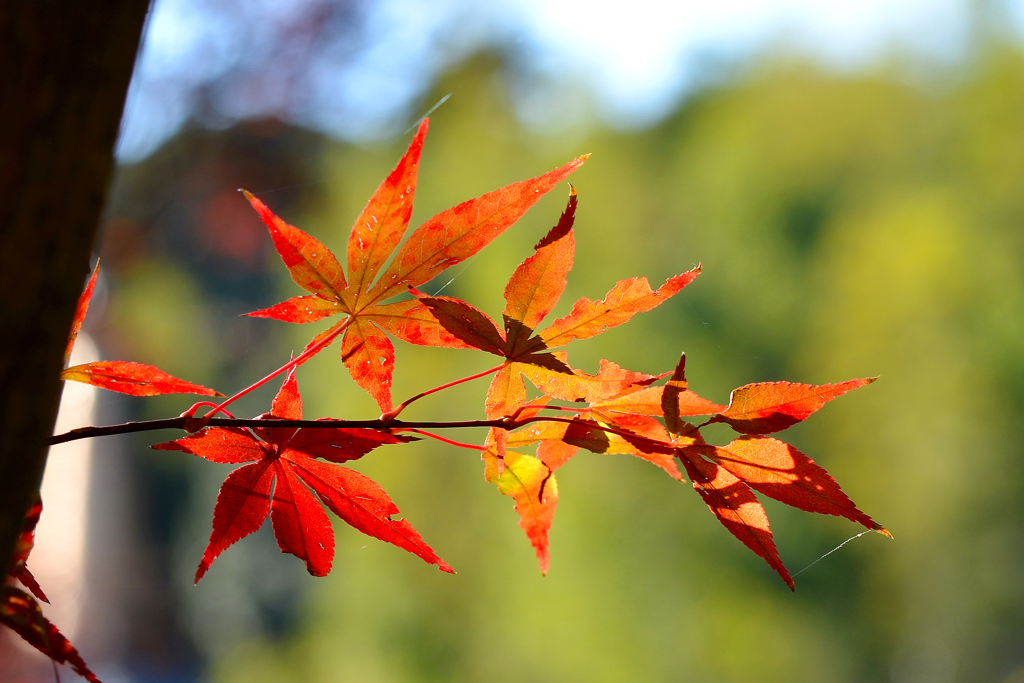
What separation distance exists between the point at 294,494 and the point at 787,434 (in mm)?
1385

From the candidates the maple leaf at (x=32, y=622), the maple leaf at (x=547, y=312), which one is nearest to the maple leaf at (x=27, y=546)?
the maple leaf at (x=32, y=622)

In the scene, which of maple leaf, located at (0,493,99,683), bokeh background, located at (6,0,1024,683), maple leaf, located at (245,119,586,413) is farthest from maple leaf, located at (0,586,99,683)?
bokeh background, located at (6,0,1024,683)

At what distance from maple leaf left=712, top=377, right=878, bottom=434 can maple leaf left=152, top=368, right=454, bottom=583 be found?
113 millimetres

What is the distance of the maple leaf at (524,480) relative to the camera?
205 mm

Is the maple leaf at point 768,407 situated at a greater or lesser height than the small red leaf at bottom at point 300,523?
greater

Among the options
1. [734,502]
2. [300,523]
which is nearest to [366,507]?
[300,523]

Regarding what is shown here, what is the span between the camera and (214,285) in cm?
211

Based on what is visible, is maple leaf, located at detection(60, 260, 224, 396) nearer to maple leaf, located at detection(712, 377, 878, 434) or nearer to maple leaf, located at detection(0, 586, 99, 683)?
maple leaf, located at detection(0, 586, 99, 683)

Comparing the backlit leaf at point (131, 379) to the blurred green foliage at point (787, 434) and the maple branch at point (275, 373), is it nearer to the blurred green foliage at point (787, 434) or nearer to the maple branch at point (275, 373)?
the maple branch at point (275, 373)

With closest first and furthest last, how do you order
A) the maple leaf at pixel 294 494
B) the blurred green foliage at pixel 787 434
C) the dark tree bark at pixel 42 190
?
the dark tree bark at pixel 42 190 → the maple leaf at pixel 294 494 → the blurred green foliage at pixel 787 434

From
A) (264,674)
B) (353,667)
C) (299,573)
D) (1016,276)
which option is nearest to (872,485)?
(1016,276)

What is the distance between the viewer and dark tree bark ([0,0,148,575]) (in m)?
0.11

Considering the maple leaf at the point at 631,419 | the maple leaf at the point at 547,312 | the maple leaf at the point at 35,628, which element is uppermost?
the maple leaf at the point at 547,312

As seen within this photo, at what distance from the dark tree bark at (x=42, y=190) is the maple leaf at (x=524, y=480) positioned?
4.9 inches
